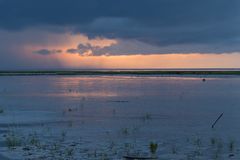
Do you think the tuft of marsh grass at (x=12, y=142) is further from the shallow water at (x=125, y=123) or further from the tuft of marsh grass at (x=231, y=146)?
the tuft of marsh grass at (x=231, y=146)

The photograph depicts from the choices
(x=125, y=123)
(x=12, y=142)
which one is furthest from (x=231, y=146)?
(x=12, y=142)

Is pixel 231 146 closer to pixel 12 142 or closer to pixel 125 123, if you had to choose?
pixel 125 123

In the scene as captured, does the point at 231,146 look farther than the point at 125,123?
No

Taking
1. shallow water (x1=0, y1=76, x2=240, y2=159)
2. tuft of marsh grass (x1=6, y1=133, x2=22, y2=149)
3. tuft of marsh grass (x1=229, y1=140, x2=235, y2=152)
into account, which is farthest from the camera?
shallow water (x1=0, y1=76, x2=240, y2=159)

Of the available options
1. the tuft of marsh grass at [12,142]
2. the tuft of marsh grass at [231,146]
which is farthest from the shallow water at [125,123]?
the tuft of marsh grass at [231,146]

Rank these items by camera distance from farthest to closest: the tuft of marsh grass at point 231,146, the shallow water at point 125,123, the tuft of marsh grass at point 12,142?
the shallow water at point 125,123 < the tuft of marsh grass at point 12,142 < the tuft of marsh grass at point 231,146

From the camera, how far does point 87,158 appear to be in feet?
39.2

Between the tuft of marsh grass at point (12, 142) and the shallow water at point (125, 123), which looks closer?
the tuft of marsh grass at point (12, 142)

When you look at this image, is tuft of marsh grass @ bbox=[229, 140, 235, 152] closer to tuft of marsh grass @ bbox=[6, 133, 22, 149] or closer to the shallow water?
the shallow water

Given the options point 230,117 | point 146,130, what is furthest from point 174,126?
point 230,117


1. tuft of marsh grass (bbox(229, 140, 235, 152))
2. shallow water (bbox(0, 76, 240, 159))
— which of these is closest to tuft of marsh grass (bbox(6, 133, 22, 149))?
shallow water (bbox(0, 76, 240, 159))

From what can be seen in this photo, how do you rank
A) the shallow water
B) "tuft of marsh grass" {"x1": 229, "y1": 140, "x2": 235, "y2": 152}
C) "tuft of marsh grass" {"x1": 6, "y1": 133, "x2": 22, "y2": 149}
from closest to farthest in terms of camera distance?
"tuft of marsh grass" {"x1": 229, "y1": 140, "x2": 235, "y2": 152}, "tuft of marsh grass" {"x1": 6, "y1": 133, "x2": 22, "y2": 149}, the shallow water

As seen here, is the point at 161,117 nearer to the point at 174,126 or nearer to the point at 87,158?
the point at 174,126

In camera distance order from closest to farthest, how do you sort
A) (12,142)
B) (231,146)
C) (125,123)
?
→ (231,146) < (12,142) < (125,123)
